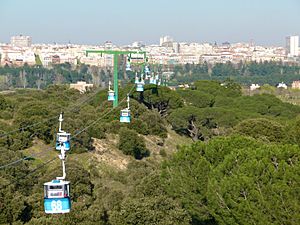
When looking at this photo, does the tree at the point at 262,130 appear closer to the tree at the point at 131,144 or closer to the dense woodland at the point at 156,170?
the dense woodland at the point at 156,170

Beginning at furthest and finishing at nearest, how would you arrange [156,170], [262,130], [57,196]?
[262,130]
[156,170]
[57,196]

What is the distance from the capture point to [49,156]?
99.0ft

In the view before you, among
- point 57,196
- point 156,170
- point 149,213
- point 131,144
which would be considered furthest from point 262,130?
point 57,196

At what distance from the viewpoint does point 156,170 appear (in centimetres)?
2362

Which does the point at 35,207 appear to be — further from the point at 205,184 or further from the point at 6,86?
the point at 6,86

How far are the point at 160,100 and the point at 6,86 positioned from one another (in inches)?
2542

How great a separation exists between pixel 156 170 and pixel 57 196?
38.5ft

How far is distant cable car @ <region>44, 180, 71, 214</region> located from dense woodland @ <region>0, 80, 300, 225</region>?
4.59 meters

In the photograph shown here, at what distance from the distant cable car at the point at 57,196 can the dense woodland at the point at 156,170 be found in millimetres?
4588

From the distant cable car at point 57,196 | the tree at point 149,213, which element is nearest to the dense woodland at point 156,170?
the tree at point 149,213

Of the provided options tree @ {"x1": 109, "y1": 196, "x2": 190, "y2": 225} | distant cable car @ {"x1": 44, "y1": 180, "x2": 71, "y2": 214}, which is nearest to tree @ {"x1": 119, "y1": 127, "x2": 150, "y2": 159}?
tree @ {"x1": 109, "y1": 196, "x2": 190, "y2": 225}

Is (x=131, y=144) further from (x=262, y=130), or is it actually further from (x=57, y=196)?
(x=57, y=196)

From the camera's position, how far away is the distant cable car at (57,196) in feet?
39.4

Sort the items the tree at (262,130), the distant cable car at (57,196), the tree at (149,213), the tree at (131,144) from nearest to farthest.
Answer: the distant cable car at (57,196)
the tree at (149,213)
the tree at (262,130)
the tree at (131,144)
